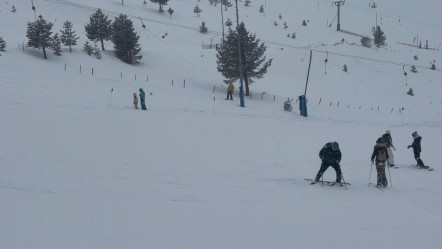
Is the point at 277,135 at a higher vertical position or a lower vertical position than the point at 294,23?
lower

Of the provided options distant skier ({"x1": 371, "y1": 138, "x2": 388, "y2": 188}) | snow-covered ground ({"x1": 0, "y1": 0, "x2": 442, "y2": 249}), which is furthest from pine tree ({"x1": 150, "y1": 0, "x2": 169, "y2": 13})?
distant skier ({"x1": 371, "y1": 138, "x2": 388, "y2": 188})

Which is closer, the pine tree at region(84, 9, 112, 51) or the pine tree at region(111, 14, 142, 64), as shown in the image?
the pine tree at region(111, 14, 142, 64)

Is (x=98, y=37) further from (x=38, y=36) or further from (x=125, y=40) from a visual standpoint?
(x=38, y=36)

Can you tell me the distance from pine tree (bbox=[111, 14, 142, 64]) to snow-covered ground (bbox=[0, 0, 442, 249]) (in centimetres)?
129

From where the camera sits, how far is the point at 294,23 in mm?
82375

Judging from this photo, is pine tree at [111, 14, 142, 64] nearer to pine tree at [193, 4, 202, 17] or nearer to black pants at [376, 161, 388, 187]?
black pants at [376, 161, 388, 187]

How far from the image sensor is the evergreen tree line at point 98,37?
119 ft

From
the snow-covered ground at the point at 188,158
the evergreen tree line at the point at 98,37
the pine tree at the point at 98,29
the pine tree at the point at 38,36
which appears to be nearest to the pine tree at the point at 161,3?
the snow-covered ground at the point at 188,158

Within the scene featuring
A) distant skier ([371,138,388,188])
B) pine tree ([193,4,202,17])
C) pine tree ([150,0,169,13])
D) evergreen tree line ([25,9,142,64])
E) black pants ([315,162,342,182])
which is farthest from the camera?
pine tree ([193,4,202,17])

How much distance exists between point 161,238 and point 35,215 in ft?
9.38

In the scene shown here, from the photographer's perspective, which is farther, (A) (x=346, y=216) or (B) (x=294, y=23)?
(B) (x=294, y=23)

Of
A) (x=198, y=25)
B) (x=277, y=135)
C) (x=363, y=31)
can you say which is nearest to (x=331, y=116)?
(x=277, y=135)

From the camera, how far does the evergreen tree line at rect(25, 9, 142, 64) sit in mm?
36406

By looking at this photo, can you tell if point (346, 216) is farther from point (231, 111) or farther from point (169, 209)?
point (231, 111)
